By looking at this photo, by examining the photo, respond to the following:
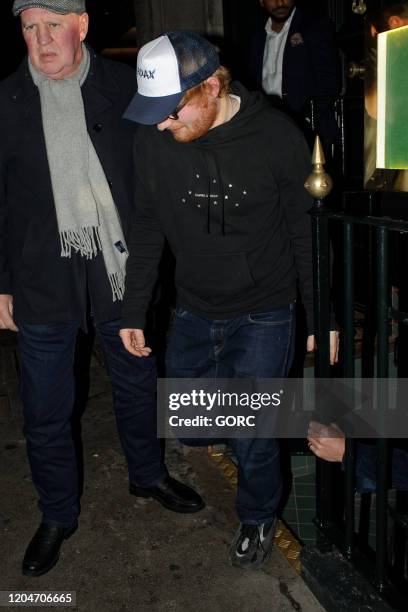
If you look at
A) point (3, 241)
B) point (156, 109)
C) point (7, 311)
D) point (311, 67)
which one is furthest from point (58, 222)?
point (311, 67)

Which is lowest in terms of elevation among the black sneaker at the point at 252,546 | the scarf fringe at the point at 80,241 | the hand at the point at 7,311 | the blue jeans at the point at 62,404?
the black sneaker at the point at 252,546

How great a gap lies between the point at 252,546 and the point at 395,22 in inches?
80.7

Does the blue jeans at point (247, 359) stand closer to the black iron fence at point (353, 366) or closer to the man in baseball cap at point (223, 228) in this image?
the man in baseball cap at point (223, 228)

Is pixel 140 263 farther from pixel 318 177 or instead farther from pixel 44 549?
pixel 44 549

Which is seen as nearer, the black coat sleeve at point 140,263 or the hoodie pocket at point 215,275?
the hoodie pocket at point 215,275

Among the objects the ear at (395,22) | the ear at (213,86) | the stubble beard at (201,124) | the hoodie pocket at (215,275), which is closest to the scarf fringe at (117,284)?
the hoodie pocket at (215,275)

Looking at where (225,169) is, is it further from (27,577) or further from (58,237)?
→ (27,577)

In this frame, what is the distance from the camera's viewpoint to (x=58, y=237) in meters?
2.39

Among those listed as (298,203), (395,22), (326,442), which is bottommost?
(326,442)

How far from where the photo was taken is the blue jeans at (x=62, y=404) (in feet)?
8.05

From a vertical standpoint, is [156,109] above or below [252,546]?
above

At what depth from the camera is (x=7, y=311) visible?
2.53 m

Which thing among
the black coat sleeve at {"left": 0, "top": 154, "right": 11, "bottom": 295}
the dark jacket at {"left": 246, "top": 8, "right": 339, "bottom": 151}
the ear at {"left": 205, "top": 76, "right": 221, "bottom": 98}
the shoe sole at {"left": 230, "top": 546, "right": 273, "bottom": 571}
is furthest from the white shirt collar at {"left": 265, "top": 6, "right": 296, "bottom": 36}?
the shoe sole at {"left": 230, "top": 546, "right": 273, "bottom": 571}

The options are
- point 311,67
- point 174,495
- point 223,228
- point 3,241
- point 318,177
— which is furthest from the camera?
point 311,67
